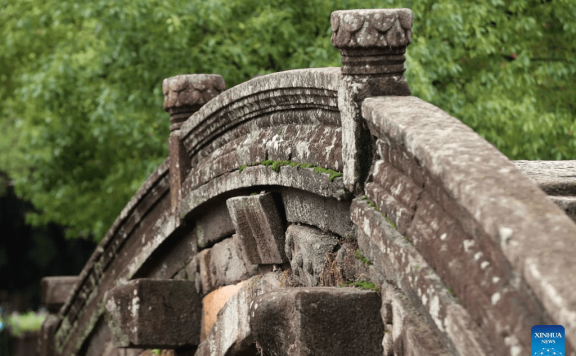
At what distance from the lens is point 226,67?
7.88m

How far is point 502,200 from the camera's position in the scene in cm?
192

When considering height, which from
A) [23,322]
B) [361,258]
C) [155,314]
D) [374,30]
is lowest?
[23,322]

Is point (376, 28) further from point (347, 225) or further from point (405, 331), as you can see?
point (405, 331)

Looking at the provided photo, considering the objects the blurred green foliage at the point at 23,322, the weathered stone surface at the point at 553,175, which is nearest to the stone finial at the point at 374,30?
the weathered stone surface at the point at 553,175

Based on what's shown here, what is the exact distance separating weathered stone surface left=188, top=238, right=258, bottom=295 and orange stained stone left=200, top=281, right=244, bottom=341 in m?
0.03

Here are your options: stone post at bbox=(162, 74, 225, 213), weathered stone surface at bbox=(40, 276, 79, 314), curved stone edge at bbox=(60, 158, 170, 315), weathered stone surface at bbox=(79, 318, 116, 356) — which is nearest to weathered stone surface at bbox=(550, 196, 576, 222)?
stone post at bbox=(162, 74, 225, 213)

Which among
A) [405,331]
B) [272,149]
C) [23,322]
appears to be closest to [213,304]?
[272,149]

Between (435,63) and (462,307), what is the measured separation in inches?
234

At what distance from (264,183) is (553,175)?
136 cm

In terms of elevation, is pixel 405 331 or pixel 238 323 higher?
pixel 405 331

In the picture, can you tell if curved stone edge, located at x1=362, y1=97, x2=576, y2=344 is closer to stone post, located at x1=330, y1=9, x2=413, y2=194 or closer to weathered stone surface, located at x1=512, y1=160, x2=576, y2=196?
stone post, located at x1=330, y1=9, x2=413, y2=194

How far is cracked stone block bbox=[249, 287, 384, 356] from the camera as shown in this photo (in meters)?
2.69

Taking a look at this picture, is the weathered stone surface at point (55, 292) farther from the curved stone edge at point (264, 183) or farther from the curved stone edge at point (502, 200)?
the curved stone edge at point (502, 200)

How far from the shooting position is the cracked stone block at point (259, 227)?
391 cm
